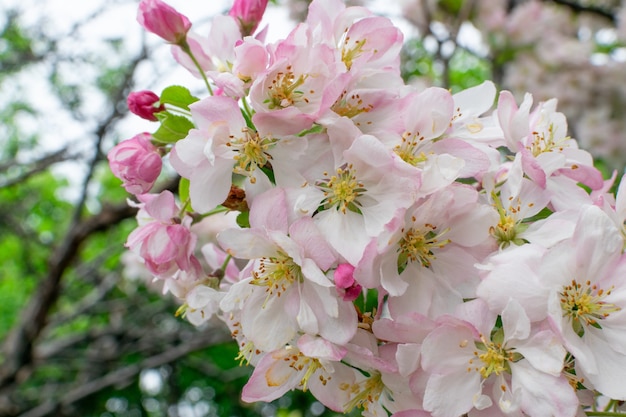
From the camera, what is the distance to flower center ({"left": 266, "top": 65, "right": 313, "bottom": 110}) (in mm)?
904

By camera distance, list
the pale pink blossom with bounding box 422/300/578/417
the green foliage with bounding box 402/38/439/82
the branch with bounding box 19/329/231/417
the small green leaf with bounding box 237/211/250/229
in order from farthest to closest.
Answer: the green foliage with bounding box 402/38/439/82
the branch with bounding box 19/329/231/417
the small green leaf with bounding box 237/211/250/229
the pale pink blossom with bounding box 422/300/578/417

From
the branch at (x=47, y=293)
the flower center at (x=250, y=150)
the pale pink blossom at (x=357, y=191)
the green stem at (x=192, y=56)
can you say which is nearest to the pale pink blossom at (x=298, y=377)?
the pale pink blossom at (x=357, y=191)

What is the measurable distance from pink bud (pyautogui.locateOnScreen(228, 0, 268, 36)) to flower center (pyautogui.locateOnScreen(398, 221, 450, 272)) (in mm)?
511

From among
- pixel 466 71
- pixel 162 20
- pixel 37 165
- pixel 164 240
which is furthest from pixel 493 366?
pixel 466 71

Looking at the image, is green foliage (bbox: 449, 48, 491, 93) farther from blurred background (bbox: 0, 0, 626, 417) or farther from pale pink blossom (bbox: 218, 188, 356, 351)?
pale pink blossom (bbox: 218, 188, 356, 351)

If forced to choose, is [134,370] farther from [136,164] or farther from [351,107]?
[351,107]

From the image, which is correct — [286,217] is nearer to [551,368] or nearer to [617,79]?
[551,368]

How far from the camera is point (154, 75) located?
3266 millimetres

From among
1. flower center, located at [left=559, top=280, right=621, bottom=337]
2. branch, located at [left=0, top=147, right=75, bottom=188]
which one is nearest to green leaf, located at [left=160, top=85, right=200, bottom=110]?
flower center, located at [left=559, top=280, right=621, bottom=337]

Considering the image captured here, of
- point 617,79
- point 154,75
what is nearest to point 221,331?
point 154,75

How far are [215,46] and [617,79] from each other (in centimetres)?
440

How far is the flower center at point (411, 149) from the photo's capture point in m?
0.89

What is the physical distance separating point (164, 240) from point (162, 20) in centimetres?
41

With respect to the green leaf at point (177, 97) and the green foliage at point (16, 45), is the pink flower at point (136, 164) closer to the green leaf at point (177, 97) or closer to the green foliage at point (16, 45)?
the green leaf at point (177, 97)
